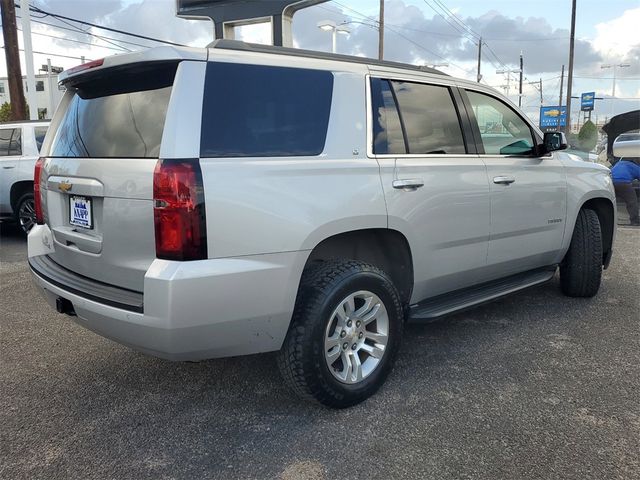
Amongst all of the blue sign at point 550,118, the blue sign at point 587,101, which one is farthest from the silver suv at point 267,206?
the blue sign at point 587,101

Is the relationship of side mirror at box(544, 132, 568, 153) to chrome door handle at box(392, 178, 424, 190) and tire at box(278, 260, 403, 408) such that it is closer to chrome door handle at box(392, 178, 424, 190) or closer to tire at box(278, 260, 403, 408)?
chrome door handle at box(392, 178, 424, 190)

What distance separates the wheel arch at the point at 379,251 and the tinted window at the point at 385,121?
49cm

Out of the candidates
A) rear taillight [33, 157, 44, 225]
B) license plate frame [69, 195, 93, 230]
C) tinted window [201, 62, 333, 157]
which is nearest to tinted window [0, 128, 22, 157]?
rear taillight [33, 157, 44, 225]

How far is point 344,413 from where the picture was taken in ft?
9.62

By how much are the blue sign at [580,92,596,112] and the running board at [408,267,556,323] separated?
76.0m

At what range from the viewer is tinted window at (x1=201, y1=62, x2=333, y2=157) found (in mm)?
2525

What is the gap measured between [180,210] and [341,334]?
1.14m

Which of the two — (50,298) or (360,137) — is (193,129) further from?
(50,298)

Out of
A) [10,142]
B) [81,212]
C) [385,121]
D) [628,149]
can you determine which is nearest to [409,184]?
[385,121]

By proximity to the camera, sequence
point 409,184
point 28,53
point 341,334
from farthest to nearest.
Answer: point 28,53, point 409,184, point 341,334

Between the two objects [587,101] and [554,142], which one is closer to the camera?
[554,142]

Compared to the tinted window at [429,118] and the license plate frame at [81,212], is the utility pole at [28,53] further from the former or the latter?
the tinted window at [429,118]

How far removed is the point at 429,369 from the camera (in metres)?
3.47

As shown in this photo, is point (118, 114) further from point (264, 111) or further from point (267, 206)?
point (267, 206)
